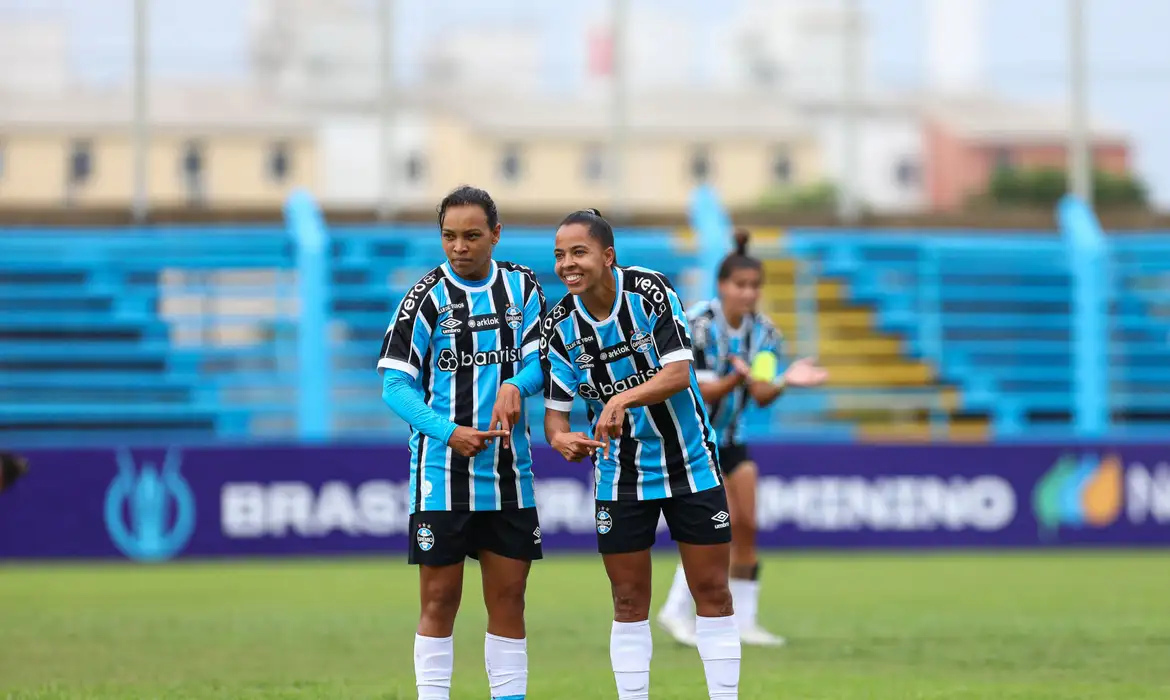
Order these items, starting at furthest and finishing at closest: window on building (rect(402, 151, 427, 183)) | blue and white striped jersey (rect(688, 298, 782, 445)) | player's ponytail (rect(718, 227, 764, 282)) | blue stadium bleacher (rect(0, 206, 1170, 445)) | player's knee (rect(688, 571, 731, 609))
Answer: window on building (rect(402, 151, 427, 183)), blue stadium bleacher (rect(0, 206, 1170, 445)), blue and white striped jersey (rect(688, 298, 782, 445)), player's ponytail (rect(718, 227, 764, 282)), player's knee (rect(688, 571, 731, 609))

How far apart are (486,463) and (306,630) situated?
5209mm

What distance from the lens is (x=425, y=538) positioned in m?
7.25

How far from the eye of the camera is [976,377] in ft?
74.8

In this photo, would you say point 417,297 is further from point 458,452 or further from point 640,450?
point 640,450

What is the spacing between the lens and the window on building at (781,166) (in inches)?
2550

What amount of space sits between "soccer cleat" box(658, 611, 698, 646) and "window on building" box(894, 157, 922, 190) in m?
59.3

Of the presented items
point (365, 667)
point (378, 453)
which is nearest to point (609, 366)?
point (365, 667)

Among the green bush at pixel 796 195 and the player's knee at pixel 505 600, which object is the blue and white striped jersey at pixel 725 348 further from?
the green bush at pixel 796 195

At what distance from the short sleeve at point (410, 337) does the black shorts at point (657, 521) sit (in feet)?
3.34

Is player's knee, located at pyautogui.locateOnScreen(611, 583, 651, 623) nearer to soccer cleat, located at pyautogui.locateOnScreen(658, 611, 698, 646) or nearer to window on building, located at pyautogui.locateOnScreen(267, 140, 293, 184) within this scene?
soccer cleat, located at pyautogui.locateOnScreen(658, 611, 698, 646)

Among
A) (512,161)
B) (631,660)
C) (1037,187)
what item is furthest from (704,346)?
(512,161)

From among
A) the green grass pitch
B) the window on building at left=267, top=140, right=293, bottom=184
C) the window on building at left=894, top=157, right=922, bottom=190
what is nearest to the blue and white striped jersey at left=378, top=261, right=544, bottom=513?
the green grass pitch

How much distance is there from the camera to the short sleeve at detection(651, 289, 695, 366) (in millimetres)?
7324

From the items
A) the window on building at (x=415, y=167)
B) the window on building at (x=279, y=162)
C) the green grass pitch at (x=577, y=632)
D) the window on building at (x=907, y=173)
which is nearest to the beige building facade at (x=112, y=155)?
the window on building at (x=279, y=162)
